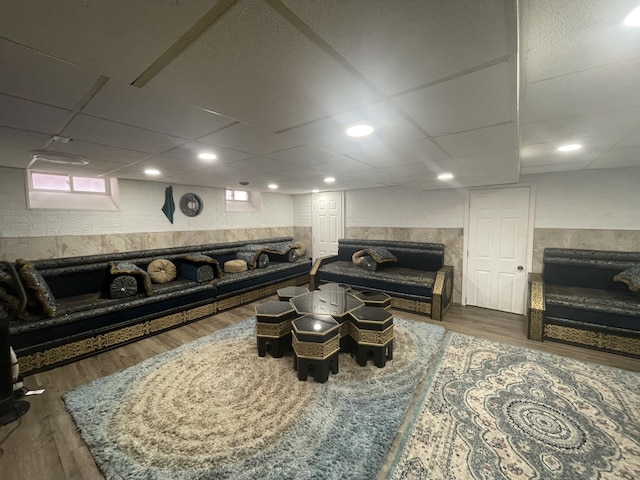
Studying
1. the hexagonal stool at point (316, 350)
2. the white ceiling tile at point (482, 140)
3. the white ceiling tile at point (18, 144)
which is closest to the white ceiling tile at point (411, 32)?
the white ceiling tile at point (482, 140)

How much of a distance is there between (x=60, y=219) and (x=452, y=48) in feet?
15.3

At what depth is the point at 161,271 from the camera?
3877 mm

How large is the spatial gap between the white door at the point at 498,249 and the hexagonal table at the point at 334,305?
2484 mm

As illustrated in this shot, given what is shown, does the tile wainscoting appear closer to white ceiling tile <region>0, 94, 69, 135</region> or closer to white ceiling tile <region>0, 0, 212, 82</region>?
white ceiling tile <region>0, 94, 69, 135</region>

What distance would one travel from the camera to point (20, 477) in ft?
4.85

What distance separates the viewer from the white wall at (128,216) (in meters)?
3.05

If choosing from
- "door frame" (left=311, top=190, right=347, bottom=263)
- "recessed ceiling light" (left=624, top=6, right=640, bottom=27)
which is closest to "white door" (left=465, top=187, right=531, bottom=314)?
"door frame" (left=311, top=190, right=347, bottom=263)

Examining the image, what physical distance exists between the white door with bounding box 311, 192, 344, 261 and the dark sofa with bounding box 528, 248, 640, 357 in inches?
143

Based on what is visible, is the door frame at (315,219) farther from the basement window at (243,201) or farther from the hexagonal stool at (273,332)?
→ the hexagonal stool at (273,332)

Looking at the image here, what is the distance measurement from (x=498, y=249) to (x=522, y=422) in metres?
2.90

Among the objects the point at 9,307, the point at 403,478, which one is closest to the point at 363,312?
the point at 403,478

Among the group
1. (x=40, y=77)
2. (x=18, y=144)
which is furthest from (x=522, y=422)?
(x=18, y=144)

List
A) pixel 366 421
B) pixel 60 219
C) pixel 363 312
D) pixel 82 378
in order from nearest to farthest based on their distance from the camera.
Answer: pixel 366 421 → pixel 82 378 → pixel 363 312 → pixel 60 219

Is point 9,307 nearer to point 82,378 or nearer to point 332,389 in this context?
point 82,378
